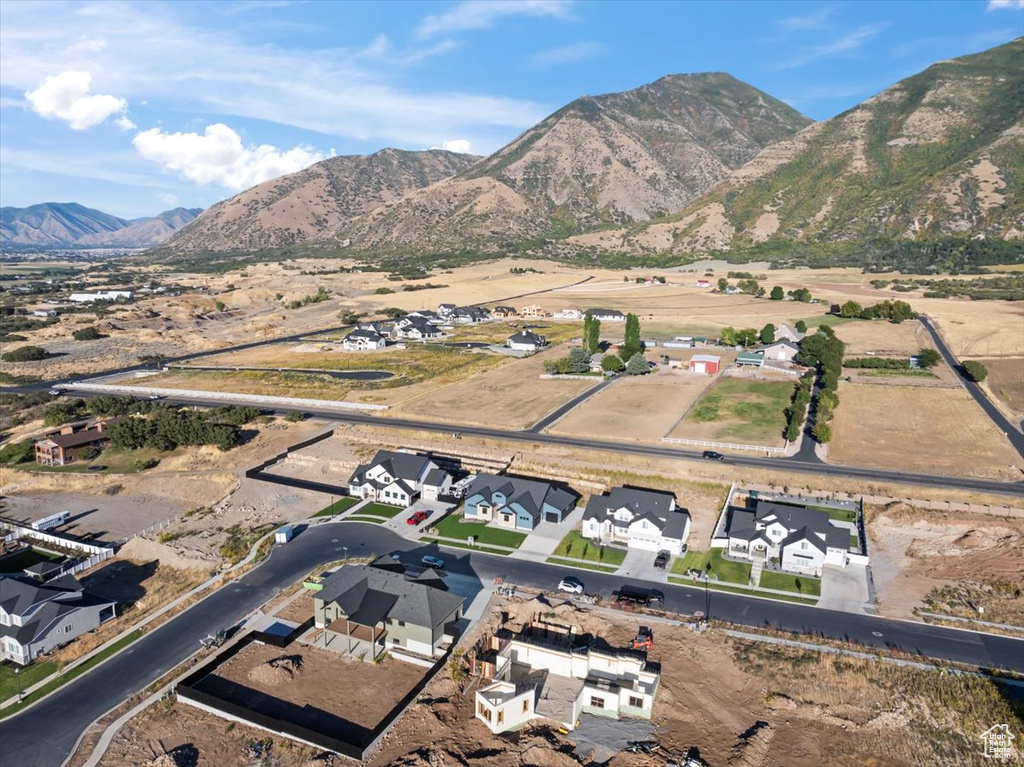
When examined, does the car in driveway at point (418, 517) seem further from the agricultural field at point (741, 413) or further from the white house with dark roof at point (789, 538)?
the agricultural field at point (741, 413)

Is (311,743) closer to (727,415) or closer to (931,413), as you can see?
(727,415)

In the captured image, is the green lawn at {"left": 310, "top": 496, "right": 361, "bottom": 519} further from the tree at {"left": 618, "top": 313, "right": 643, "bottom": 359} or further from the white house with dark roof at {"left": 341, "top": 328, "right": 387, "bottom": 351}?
the white house with dark roof at {"left": 341, "top": 328, "right": 387, "bottom": 351}

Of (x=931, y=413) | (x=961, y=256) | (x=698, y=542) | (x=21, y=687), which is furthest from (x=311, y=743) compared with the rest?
(x=961, y=256)

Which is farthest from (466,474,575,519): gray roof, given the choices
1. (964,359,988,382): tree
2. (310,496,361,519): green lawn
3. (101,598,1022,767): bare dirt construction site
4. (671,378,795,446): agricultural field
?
(964,359,988,382): tree

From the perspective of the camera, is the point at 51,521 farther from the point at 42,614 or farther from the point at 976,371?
the point at 976,371

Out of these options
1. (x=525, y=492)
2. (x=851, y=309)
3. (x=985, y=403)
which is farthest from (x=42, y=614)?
(x=851, y=309)

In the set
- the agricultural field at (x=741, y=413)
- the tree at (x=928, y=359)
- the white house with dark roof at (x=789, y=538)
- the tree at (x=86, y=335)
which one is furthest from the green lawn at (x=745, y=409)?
the tree at (x=86, y=335)

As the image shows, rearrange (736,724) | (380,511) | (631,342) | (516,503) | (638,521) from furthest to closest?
(631,342) < (380,511) < (516,503) < (638,521) < (736,724)
